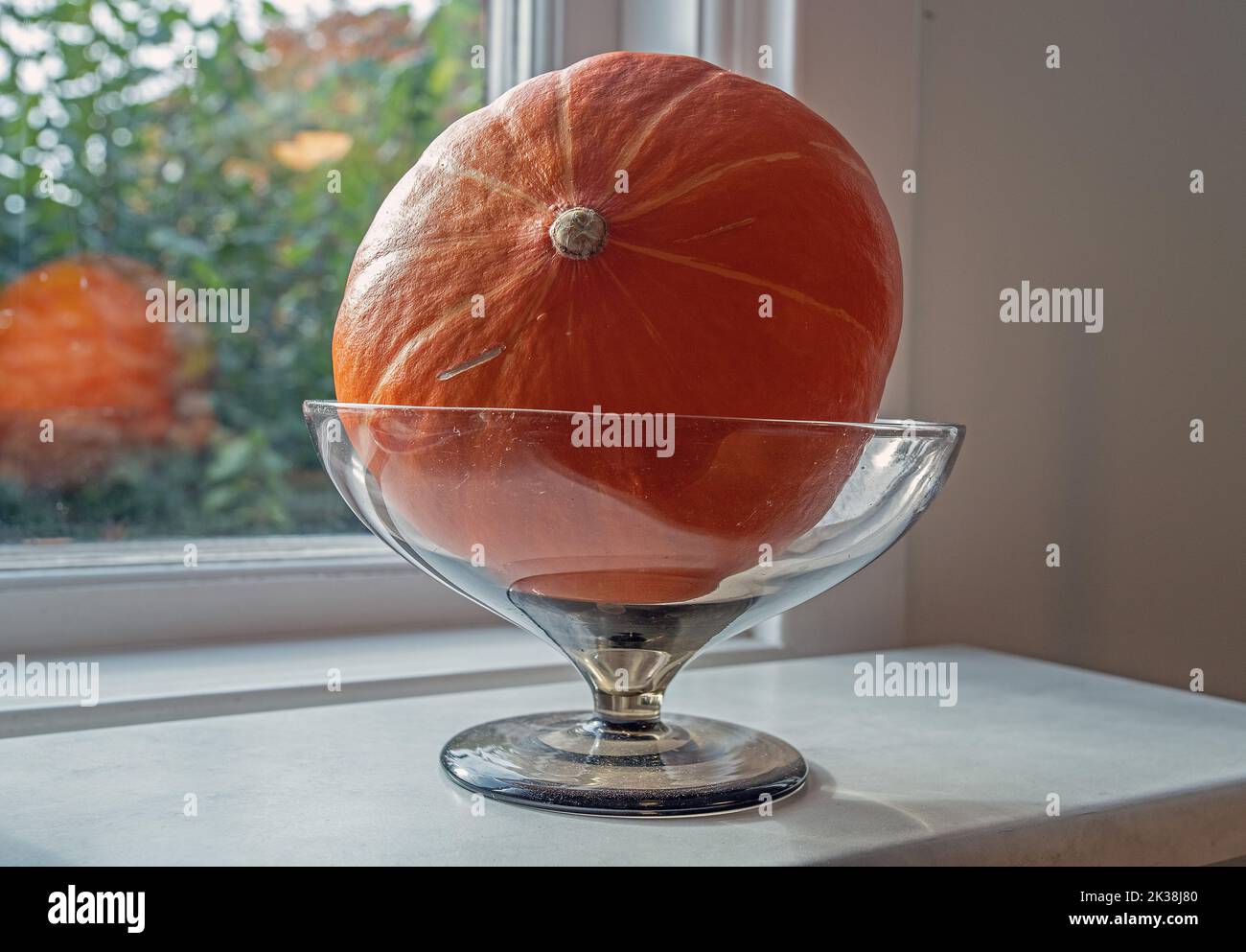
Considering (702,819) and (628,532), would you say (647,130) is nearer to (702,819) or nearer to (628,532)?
(628,532)

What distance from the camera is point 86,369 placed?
3.03 feet

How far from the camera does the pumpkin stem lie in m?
0.52

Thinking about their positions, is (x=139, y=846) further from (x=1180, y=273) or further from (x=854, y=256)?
(x=1180, y=273)

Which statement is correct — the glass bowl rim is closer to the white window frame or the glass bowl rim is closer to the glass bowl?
the glass bowl

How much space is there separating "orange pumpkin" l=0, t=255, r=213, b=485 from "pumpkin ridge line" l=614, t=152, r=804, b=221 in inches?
22.3

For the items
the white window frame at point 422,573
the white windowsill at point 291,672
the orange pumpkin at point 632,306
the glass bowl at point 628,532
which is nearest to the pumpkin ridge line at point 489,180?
the orange pumpkin at point 632,306

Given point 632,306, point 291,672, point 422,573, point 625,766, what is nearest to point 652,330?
point 632,306

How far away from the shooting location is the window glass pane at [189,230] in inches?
35.6

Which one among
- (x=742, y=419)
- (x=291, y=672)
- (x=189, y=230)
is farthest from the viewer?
(x=189, y=230)

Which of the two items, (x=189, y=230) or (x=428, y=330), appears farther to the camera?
(x=189, y=230)

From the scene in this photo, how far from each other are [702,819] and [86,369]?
2.04ft
